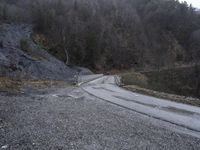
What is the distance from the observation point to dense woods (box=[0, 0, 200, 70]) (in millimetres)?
65875

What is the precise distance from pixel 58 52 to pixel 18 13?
13.6 m

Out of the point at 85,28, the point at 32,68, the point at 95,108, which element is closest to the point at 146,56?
the point at 85,28

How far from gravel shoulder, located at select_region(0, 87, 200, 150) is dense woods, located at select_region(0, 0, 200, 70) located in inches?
1885

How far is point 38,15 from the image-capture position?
6900 centimetres

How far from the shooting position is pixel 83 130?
11.5 metres

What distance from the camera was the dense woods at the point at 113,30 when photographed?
216 feet

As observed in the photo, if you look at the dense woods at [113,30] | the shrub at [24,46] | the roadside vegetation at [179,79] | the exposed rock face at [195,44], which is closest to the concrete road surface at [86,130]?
the shrub at [24,46]

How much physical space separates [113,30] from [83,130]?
7367 cm

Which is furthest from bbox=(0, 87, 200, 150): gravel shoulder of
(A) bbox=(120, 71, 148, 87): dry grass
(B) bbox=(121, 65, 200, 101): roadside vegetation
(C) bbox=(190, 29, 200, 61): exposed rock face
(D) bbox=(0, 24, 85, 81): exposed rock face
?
(C) bbox=(190, 29, 200, 61): exposed rock face

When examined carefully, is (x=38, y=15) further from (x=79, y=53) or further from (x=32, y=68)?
(x=32, y=68)

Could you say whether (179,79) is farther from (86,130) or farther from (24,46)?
(86,130)

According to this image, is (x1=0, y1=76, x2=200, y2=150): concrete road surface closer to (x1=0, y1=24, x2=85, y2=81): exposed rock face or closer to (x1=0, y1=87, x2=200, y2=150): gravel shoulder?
(x1=0, y1=87, x2=200, y2=150): gravel shoulder

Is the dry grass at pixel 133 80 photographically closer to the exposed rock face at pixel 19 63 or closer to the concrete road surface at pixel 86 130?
the exposed rock face at pixel 19 63

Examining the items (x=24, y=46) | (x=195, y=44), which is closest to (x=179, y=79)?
(x=24, y=46)
